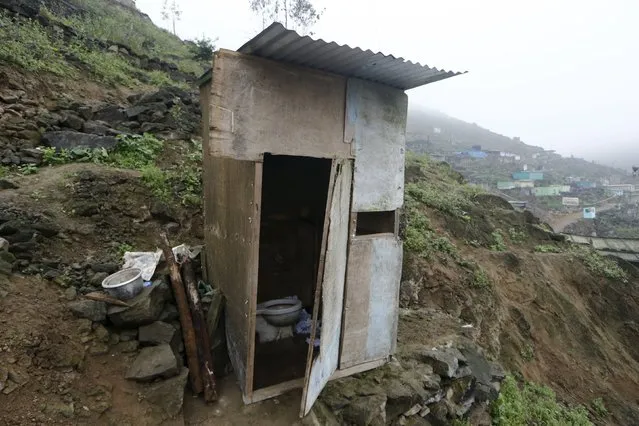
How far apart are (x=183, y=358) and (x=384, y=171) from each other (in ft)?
10.2

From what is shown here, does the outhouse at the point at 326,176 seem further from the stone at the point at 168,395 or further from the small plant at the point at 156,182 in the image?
Answer: the small plant at the point at 156,182

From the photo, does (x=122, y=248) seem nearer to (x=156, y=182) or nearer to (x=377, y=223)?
(x=156, y=182)

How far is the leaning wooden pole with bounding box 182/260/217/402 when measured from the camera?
359cm

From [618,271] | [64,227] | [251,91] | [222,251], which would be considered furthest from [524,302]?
[64,227]

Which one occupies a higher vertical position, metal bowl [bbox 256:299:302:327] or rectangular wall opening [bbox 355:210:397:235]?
rectangular wall opening [bbox 355:210:397:235]

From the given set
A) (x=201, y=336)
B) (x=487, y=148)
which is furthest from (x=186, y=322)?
(x=487, y=148)

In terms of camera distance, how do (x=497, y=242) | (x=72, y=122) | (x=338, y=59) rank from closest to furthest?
1. (x=338, y=59)
2. (x=72, y=122)
3. (x=497, y=242)

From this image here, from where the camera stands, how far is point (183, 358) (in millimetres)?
3791

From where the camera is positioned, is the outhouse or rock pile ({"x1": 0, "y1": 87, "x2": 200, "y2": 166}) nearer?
the outhouse

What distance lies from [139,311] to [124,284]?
34 cm

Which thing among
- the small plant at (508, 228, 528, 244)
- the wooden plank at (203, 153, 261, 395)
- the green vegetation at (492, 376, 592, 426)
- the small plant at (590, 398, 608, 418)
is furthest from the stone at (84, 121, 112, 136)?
the small plant at (508, 228, 528, 244)

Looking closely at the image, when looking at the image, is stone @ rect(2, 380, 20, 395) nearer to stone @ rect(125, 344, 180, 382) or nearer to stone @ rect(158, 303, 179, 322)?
stone @ rect(125, 344, 180, 382)

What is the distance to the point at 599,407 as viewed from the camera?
766 cm

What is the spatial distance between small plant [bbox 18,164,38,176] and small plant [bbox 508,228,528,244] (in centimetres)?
1312
